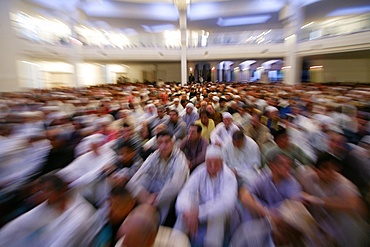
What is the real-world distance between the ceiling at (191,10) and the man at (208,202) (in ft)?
46.1

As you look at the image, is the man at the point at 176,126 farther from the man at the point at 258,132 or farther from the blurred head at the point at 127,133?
the man at the point at 258,132

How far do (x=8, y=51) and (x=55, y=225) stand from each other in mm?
14202

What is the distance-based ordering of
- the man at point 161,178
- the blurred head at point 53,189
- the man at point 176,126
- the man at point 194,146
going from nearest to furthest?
the blurred head at point 53,189 < the man at point 161,178 < the man at point 194,146 < the man at point 176,126

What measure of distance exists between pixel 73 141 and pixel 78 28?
17619mm

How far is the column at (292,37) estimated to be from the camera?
614 inches

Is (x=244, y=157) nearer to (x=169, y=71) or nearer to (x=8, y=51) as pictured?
(x=8, y=51)

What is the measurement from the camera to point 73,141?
428cm

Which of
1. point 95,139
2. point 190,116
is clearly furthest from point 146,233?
point 190,116

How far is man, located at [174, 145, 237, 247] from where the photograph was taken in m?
2.03

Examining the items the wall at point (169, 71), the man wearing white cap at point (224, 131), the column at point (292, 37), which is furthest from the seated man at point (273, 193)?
the wall at point (169, 71)

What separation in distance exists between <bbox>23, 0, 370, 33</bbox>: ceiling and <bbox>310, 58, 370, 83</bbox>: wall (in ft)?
11.9

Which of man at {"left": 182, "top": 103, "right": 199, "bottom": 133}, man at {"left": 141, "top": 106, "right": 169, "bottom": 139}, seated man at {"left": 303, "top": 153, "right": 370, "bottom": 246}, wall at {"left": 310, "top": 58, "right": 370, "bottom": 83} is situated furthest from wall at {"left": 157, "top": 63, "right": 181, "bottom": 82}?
seated man at {"left": 303, "top": 153, "right": 370, "bottom": 246}

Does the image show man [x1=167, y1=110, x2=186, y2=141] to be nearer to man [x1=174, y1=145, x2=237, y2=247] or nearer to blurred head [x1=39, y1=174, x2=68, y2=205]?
man [x1=174, y1=145, x2=237, y2=247]

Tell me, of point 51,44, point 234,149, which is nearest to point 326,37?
point 234,149
